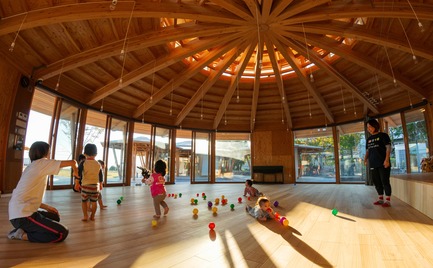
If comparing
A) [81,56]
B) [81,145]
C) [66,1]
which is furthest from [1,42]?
[81,145]

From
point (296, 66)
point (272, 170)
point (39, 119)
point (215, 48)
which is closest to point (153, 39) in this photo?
point (215, 48)

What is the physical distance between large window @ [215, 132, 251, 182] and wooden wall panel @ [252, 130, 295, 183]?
49 cm

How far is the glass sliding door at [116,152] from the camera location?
9.02 metres

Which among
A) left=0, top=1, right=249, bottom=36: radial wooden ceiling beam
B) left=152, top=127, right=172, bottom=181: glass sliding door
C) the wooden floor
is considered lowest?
the wooden floor

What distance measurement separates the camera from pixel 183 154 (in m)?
11.6

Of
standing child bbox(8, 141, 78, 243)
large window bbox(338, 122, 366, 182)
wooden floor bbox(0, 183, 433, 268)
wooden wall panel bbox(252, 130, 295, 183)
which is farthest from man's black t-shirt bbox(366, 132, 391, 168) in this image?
wooden wall panel bbox(252, 130, 295, 183)

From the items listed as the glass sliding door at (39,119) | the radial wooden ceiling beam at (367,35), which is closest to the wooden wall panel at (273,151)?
the radial wooden ceiling beam at (367,35)

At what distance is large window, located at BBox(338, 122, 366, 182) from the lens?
9969 millimetres

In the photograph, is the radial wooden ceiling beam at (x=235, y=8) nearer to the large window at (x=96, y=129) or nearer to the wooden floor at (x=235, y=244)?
the wooden floor at (x=235, y=244)

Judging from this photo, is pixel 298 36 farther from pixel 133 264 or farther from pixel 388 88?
pixel 133 264

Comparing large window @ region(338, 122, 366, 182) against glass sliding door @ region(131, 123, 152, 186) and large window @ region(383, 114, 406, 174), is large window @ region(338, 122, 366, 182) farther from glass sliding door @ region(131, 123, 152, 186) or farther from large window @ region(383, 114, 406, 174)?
glass sliding door @ region(131, 123, 152, 186)

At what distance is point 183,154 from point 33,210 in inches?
374

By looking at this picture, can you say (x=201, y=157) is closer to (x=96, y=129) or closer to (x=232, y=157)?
(x=232, y=157)

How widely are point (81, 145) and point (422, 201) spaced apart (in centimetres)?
897
